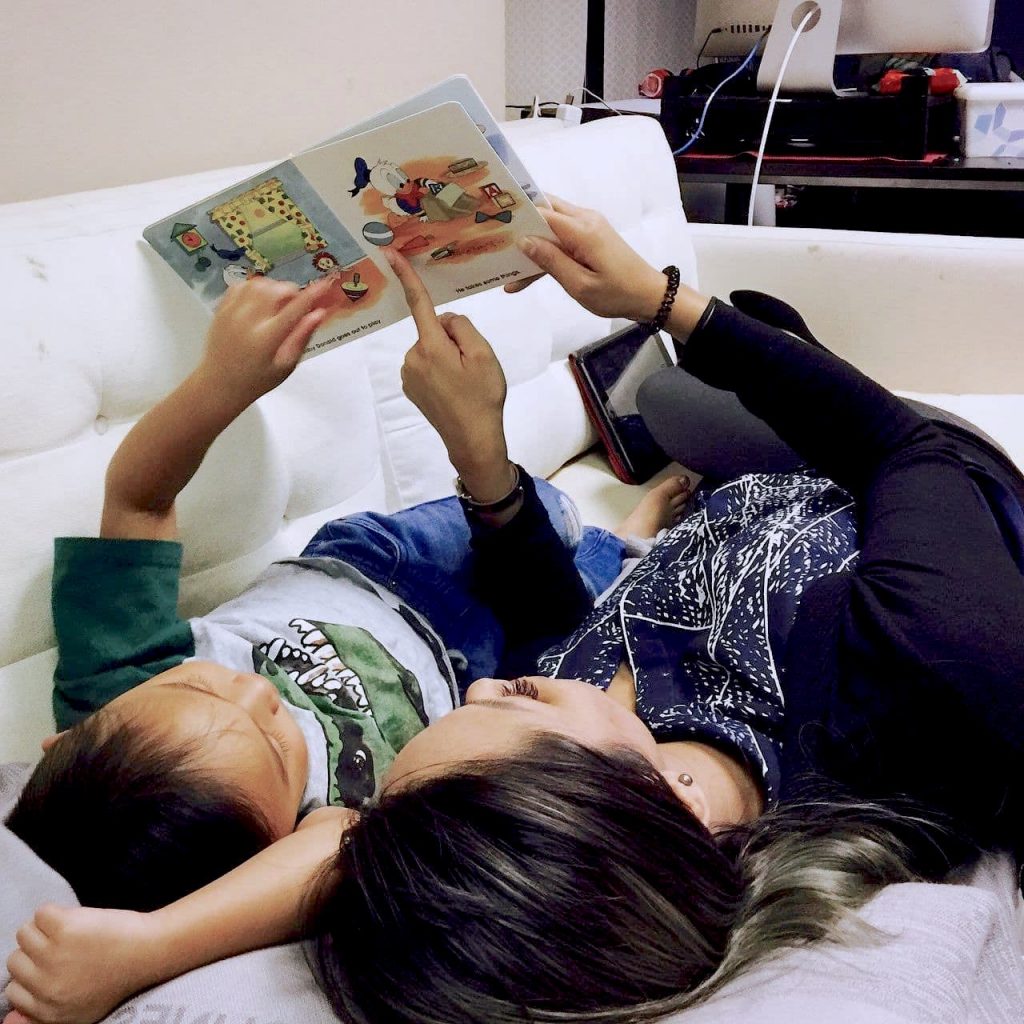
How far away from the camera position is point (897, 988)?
22.5 inches

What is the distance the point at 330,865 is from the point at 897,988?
0.35m

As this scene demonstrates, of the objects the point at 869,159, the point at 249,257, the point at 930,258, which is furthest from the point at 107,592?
the point at 869,159

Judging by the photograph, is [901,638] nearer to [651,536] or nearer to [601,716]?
[601,716]

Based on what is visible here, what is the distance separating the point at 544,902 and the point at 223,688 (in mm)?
366

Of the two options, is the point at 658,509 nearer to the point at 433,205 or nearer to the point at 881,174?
the point at 433,205

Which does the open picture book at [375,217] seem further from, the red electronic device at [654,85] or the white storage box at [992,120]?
the red electronic device at [654,85]

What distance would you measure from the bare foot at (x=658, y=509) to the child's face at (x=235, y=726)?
691 mm

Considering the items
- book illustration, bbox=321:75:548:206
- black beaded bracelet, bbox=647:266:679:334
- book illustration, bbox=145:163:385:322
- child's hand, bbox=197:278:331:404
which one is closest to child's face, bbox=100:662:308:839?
child's hand, bbox=197:278:331:404

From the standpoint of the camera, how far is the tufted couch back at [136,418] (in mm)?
875

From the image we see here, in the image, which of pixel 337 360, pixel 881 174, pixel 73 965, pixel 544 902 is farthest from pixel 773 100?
pixel 73 965

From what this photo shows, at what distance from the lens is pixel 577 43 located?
8.14 feet

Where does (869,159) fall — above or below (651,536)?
above

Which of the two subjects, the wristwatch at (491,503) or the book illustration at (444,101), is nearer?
the book illustration at (444,101)

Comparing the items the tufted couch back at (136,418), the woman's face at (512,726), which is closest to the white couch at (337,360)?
the tufted couch back at (136,418)
